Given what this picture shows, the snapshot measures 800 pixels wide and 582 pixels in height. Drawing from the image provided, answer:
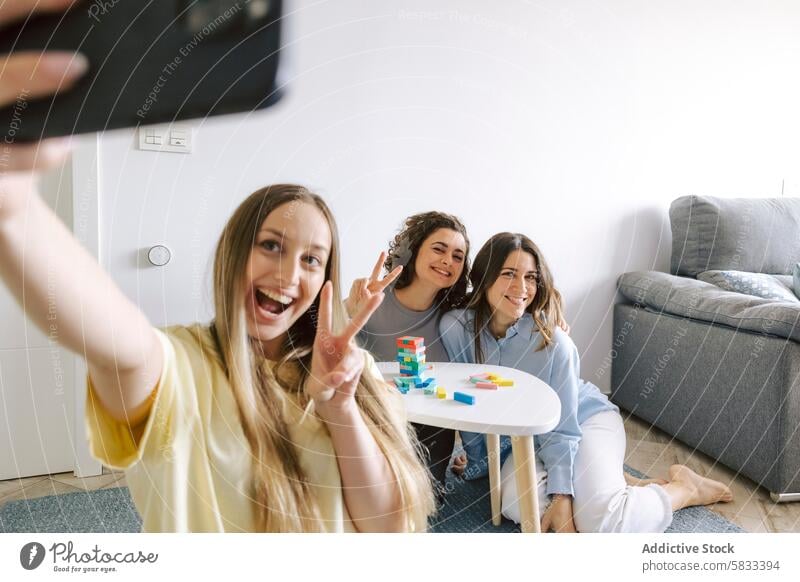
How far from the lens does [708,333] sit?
0.72m

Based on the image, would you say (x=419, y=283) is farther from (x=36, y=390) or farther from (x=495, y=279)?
(x=36, y=390)

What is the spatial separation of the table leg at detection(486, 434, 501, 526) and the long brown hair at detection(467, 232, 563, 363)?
83mm

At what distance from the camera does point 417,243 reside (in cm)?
54

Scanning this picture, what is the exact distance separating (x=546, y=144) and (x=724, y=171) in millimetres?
242

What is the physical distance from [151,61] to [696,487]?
2.48 ft

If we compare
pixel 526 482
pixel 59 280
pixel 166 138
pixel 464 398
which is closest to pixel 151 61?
pixel 166 138

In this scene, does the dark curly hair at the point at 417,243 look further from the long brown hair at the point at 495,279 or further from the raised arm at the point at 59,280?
the raised arm at the point at 59,280

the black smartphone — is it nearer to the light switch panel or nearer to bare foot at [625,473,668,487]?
the light switch panel

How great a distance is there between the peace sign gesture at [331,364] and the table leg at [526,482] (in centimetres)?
17

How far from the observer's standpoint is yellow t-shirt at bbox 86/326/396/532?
48cm
